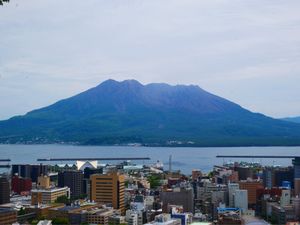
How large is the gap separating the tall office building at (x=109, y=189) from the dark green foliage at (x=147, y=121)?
27.4 metres

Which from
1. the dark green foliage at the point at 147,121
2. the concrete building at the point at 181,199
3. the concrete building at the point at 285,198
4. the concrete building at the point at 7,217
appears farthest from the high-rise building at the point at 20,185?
the dark green foliage at the point at 147,121

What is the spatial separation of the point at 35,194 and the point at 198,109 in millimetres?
41462

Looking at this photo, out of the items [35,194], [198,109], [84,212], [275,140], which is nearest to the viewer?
[84,212]

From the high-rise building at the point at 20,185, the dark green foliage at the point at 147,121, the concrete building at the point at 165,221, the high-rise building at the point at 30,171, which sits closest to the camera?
the concrete building at the point at 165,221

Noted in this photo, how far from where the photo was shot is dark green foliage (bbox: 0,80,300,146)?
42188mm

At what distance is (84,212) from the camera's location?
30.5 feet

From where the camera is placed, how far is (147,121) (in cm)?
4866

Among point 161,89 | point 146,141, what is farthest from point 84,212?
point 161,89

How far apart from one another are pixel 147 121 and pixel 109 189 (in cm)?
3733

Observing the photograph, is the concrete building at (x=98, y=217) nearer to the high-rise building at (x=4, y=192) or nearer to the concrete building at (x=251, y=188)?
the high-rise building at (x=4, y=192)

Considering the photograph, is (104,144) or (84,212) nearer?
(84,212)

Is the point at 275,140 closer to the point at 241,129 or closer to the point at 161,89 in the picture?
the point at 241,129

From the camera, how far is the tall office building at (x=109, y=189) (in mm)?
11172

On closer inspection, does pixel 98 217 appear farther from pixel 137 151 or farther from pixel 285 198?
pixel 137 151
